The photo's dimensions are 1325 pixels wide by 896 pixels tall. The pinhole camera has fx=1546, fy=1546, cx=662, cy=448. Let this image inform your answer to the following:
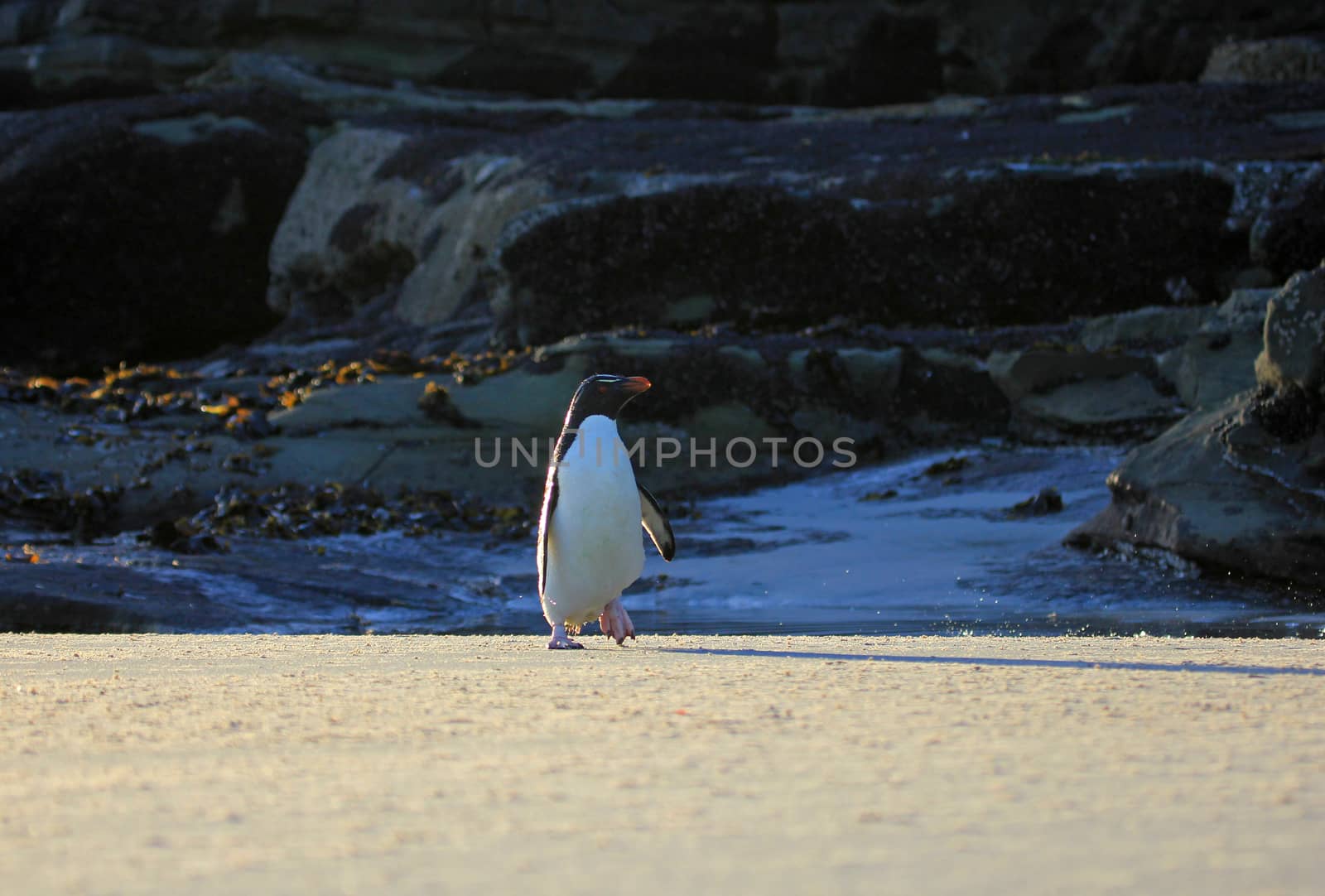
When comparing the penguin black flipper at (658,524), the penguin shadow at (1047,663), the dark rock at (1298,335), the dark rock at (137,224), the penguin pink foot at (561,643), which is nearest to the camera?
the penguin shadow at (1047,663)

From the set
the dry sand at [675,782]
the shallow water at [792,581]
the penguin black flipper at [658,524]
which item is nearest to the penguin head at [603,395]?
the penguin black flipper at [658,524]

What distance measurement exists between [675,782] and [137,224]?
2839cm

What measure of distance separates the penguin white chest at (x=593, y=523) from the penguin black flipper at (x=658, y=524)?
0.37 metres

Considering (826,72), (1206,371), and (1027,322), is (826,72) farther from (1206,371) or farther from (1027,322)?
(1206,371)

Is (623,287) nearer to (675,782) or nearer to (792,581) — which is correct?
(792,581)

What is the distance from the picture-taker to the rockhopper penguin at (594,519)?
20.4 feet

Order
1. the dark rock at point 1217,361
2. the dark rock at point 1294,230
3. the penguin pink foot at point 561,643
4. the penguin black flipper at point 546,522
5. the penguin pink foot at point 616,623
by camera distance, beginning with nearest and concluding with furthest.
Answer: the penguin pink foot at point 561,643, the penguin pink foot at point 616,623, the penguin black flipper at point 546,522, the dark rock at point 1217,361, the dark rock at point 1294,230

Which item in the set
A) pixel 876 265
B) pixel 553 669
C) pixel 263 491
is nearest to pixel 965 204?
pixel 876 265

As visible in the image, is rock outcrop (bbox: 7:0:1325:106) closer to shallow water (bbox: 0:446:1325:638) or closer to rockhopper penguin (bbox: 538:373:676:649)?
shallow water (bbox: 0:446:1325:638)

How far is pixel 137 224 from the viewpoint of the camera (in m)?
28.7

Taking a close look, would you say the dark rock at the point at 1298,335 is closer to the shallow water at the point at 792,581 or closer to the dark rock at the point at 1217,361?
the shallow water at the point at 792,581

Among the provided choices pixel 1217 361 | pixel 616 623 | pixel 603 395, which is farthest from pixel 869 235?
pixel 616 623

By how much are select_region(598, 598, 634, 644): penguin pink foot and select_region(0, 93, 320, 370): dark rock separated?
2434 centimetres

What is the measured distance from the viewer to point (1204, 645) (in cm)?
519
